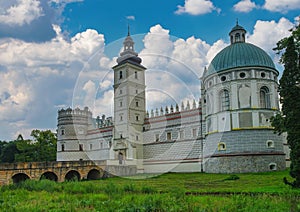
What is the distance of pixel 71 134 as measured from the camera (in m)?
58.3

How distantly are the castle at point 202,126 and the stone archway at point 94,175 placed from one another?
1.63m

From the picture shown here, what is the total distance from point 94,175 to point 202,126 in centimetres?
1520

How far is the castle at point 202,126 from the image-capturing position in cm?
3234

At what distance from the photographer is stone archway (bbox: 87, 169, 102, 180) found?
37438 mm

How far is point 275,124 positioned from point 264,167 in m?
12.8

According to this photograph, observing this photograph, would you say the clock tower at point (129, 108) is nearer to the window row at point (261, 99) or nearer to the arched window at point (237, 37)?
the window row at point (261, 99)

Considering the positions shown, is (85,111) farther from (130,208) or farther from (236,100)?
(130,208)

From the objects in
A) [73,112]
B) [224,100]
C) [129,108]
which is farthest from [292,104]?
[73,112]

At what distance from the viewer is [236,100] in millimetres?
33375

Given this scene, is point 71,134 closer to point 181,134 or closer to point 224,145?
point 181,134

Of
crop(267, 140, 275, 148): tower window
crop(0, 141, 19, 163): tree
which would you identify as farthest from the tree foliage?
crop(267, 140, 275, 148): tower window

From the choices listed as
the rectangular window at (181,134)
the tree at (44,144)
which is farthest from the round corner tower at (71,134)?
the rectangular window at (181,134)

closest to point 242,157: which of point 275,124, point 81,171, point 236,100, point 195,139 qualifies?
point 236,100

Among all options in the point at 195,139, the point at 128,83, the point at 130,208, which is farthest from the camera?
the point at 128,83
